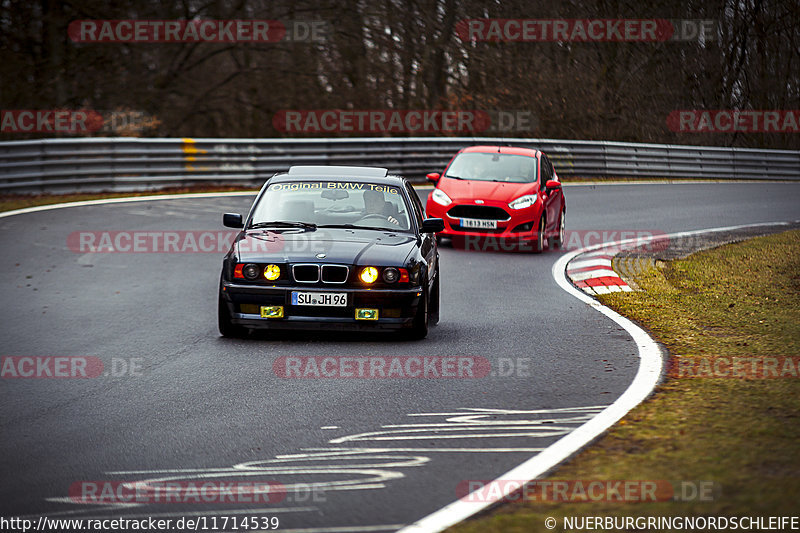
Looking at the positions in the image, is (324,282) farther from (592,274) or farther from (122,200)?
(122,200)

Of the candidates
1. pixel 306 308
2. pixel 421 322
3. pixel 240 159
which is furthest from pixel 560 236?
pixel 240 159

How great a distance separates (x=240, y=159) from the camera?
78.5 ft

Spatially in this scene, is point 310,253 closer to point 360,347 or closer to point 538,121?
point 360,347

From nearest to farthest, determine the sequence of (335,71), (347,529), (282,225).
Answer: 1. (347,529)
2. (282,225)
3. (335,71)

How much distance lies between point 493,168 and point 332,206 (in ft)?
24.8

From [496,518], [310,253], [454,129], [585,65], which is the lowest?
[496,518]

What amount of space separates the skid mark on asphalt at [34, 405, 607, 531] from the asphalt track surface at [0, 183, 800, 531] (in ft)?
0.05

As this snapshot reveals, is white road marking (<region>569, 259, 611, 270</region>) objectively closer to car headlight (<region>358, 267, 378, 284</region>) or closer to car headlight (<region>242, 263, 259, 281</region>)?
car headlight (<region>358, 267, 378, 284</region>)

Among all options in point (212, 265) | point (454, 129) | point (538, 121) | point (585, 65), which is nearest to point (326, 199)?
point (212, 265)

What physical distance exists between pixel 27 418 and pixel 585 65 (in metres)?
33.6

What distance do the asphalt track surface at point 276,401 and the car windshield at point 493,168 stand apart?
13.6 ft

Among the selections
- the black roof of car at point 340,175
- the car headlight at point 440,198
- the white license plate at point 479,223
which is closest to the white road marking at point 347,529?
the black roof of car at point 340,175

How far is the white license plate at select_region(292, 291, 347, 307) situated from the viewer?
887 cm

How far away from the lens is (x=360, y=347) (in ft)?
29.1
